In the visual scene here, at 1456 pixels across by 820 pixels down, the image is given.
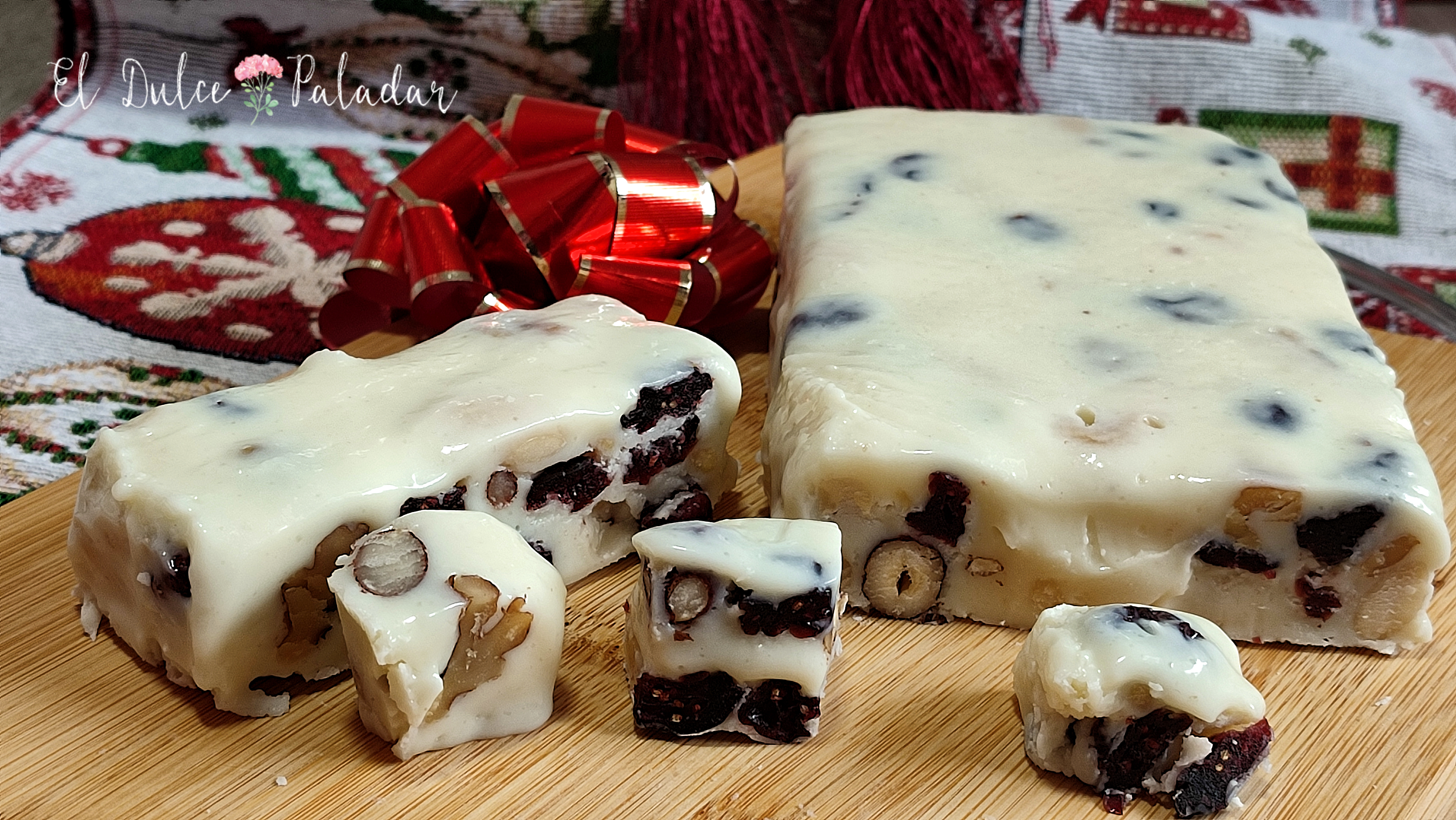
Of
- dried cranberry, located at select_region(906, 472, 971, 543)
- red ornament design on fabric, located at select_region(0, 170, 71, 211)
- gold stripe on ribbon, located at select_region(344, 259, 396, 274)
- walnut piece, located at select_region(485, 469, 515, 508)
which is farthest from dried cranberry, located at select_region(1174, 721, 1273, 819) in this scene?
red ornament design on fabric, located at select_region(0, 170, 71, 211)

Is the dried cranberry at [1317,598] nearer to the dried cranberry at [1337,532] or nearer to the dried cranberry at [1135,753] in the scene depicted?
the dried cranberry at [1337,532]

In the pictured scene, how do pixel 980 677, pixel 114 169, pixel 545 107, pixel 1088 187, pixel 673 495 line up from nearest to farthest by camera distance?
pixel 980 677, pixel 673 495, pixel 1088 187, pixel 545 107, pixel 114 169

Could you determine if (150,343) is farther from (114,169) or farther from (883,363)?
(883,363)

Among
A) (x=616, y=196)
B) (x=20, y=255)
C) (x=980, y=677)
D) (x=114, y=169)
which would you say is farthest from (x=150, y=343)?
(x=980, y=677)

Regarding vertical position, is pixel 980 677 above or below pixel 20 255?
below

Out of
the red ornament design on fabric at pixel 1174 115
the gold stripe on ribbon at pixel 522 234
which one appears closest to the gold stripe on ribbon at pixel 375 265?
the gold stripe on ribbon at pixel 522 234

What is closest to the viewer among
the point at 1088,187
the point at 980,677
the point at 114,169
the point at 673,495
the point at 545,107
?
the point at 980,677

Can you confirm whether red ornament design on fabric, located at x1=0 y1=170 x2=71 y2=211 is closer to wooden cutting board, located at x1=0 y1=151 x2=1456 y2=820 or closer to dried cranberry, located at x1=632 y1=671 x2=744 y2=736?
wooden cutting board, located at x1=0 y1=151 x2=1456 y2=820

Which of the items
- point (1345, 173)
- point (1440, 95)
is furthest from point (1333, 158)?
point (1440, 95)
